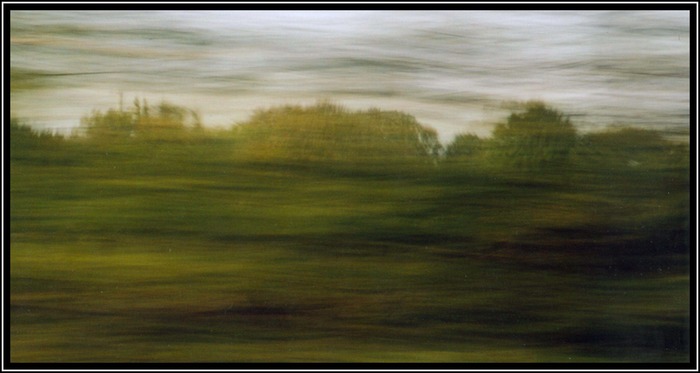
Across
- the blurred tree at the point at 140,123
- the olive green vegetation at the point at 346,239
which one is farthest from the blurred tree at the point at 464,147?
the blurred tree at the point at 140,123

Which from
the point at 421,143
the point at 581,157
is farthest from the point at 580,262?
the point at 421,143

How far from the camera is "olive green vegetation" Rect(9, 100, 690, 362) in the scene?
10.0 ft

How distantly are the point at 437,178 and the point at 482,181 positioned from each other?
222mm

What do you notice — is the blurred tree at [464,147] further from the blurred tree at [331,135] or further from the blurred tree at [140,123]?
the blurred tree at [140,123]

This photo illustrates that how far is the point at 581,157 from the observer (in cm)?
314

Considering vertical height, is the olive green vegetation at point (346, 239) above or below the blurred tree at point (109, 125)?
below

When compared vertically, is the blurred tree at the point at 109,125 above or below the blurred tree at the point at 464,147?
above

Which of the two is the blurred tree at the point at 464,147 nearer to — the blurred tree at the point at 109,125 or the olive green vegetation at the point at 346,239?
the olive green vegetation at the point at 346,239

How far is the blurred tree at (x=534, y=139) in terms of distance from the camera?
3.13 m

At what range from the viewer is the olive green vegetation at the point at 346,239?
3057mm

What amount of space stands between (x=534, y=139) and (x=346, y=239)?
1037mm

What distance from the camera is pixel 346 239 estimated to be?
309 centimetres

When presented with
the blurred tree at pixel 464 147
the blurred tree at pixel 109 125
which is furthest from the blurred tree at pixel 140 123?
the blurred tree at pixel 464 147

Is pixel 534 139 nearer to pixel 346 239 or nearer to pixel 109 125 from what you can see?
pixel 346 239
